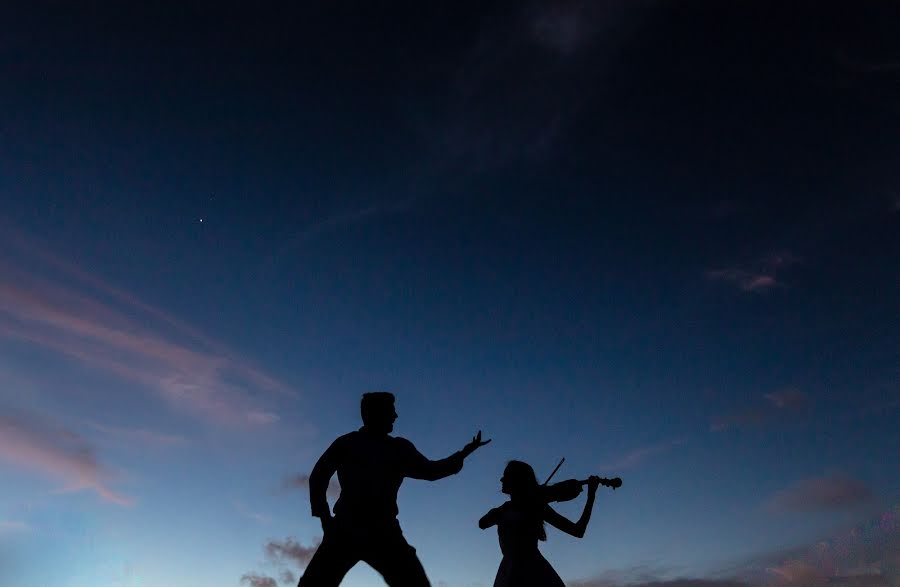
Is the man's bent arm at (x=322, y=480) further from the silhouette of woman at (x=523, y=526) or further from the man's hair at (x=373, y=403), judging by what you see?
the silhouette of woman at (x=523, y=526)

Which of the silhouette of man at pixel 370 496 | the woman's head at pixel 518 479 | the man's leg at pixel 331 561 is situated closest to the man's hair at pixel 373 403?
the silhouette of man at pixel 370 496

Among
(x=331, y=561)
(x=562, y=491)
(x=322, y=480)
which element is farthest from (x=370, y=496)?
(x=562, y=491)

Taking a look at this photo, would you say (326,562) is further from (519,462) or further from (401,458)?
(519,462)

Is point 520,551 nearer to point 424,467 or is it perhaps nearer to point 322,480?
point 424,467

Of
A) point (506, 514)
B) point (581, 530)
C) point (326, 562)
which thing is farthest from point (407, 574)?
point (581, 530)

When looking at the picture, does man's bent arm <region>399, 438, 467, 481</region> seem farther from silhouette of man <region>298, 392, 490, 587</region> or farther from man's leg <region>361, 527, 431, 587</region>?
man's leg <region>361, 527, 431, 587</region>

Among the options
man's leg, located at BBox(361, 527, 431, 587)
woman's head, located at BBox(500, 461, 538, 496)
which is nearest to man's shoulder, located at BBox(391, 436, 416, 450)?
man's leg, located at BBox(361, 527, 431, 587)

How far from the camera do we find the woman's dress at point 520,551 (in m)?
8.23

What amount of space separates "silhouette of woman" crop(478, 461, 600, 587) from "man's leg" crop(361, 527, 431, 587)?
2.32 m

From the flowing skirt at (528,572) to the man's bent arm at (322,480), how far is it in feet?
9.56

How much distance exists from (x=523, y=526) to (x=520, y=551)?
292mm

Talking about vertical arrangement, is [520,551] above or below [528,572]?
above

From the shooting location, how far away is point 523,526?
27.5 ft

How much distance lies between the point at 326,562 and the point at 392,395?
1.74 meters
